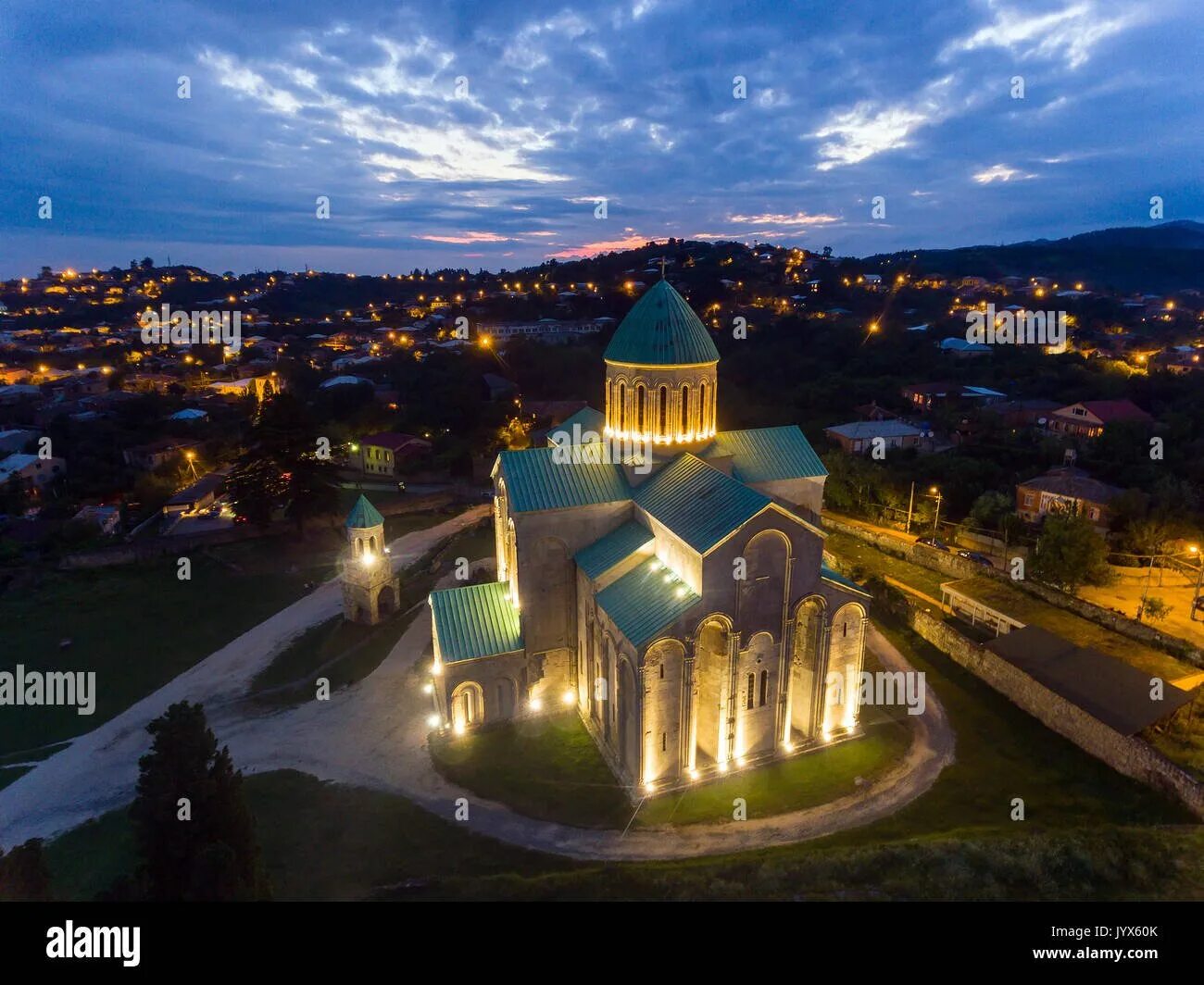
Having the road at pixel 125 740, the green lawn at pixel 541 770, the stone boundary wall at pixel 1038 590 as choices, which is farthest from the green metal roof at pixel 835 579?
the road at pixel 125 740

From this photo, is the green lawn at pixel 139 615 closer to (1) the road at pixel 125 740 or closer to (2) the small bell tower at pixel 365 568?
(1) the road at pixel 125 740

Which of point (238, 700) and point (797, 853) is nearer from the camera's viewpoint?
point (797, 853)

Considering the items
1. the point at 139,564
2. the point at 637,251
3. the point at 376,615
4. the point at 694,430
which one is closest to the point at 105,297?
the point at 637,251

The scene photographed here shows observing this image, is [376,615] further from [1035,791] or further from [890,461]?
[890,461]

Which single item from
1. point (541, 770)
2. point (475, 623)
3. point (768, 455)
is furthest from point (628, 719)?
point (768, 455)

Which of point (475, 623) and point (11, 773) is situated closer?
point (11, 773)

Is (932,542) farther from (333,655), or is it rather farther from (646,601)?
(333,655)
